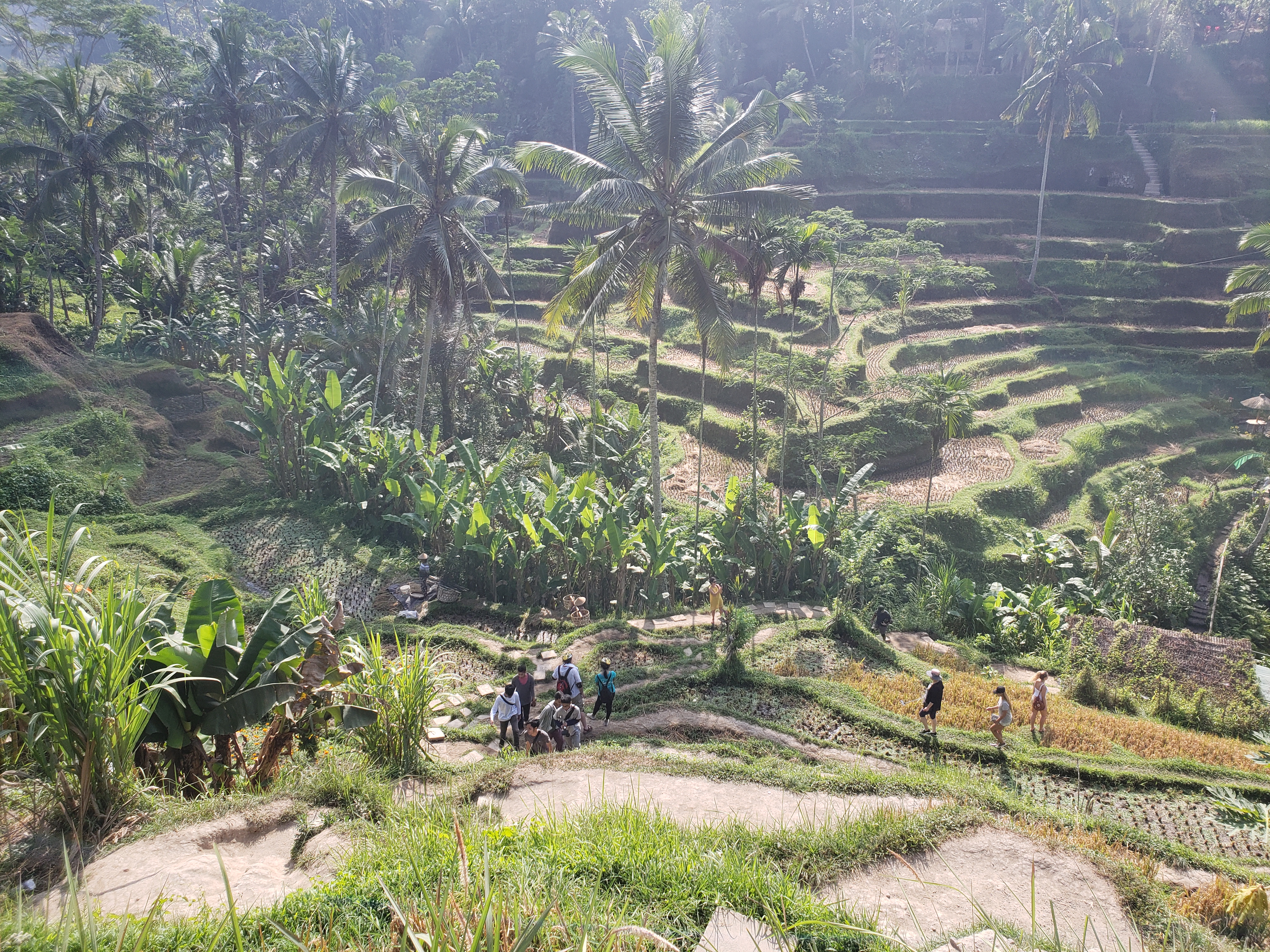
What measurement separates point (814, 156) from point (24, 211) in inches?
1360

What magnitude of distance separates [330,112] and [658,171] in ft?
50.9

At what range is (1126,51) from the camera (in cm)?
5028

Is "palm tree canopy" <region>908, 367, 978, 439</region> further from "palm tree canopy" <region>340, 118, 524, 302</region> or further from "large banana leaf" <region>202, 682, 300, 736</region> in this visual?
"large banana leaf" <region>202, 682, 300, 736</region>

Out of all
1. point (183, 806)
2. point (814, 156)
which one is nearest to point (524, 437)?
point (183, 806)

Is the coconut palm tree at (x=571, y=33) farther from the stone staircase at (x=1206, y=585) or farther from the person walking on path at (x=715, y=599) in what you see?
→ the person walking on path at (x=715, y=599)

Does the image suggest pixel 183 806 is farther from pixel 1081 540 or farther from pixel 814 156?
pixel 814 156

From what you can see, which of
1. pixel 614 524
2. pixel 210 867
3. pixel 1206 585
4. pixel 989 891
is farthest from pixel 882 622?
pixel 210 867

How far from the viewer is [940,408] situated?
17.9 metres

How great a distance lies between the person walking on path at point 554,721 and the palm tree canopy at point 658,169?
731 cm

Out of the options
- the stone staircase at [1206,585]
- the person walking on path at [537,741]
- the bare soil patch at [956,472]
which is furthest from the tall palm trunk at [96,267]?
A: the stone staircase at [1206,585]

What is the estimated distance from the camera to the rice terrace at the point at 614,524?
4.54 m

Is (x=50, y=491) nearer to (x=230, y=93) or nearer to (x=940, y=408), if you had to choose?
(x=230, y=93)

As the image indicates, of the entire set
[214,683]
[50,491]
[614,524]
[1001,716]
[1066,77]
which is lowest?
[1001,716]

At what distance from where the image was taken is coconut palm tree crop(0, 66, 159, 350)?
20891 mm
